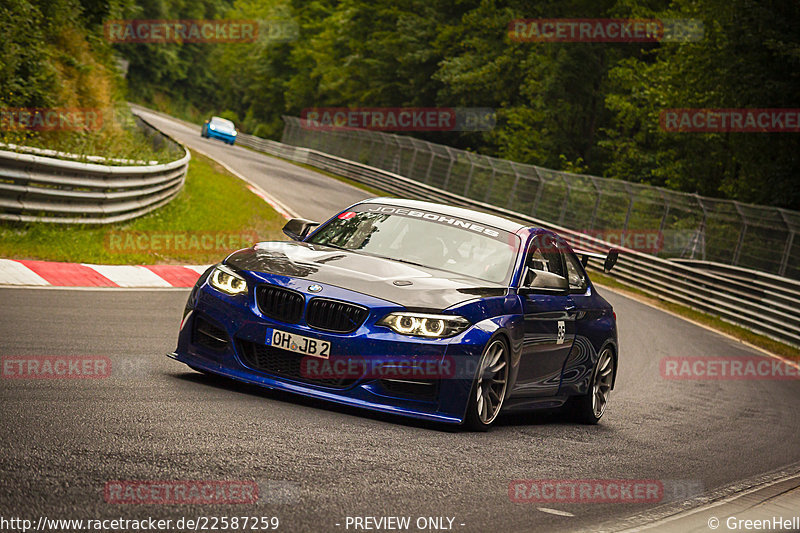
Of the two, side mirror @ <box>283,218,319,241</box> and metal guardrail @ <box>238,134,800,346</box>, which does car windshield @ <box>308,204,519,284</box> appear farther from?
metal guardrail @ <box>238,134,800,346</box>

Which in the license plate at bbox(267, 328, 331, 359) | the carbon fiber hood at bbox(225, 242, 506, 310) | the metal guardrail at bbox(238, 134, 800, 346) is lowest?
the metal guardrail at bbox(238, 134, 800, 346)

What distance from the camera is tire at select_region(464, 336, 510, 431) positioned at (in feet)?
21.6

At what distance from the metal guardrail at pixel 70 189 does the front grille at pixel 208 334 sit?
6.92 metres

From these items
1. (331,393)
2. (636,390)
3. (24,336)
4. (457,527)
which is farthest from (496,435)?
(636,390)

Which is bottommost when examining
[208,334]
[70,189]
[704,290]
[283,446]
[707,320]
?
[707,320]

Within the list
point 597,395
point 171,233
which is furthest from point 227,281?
point 171,233

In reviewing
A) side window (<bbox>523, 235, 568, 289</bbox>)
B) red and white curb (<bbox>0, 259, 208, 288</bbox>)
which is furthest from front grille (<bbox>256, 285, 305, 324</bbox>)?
red and white curb (<bbox>0, 259, 208, 288</bbox>)

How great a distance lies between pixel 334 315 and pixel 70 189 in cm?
935

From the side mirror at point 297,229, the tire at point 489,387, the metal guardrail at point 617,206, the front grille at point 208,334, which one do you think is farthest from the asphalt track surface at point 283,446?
the metal guardrail at point 617,206

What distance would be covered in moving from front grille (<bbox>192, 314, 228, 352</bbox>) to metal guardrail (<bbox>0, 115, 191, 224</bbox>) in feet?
22.7

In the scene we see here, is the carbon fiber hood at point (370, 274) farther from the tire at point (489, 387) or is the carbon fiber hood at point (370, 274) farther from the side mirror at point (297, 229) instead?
the side mirror at point (297, 229)

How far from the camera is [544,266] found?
27.1ft

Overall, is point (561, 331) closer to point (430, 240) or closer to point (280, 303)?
point (430, 240)

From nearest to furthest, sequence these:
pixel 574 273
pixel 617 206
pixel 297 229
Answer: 1. pixel 297 229
2. pixel 574 273
3. pixel 617 206
